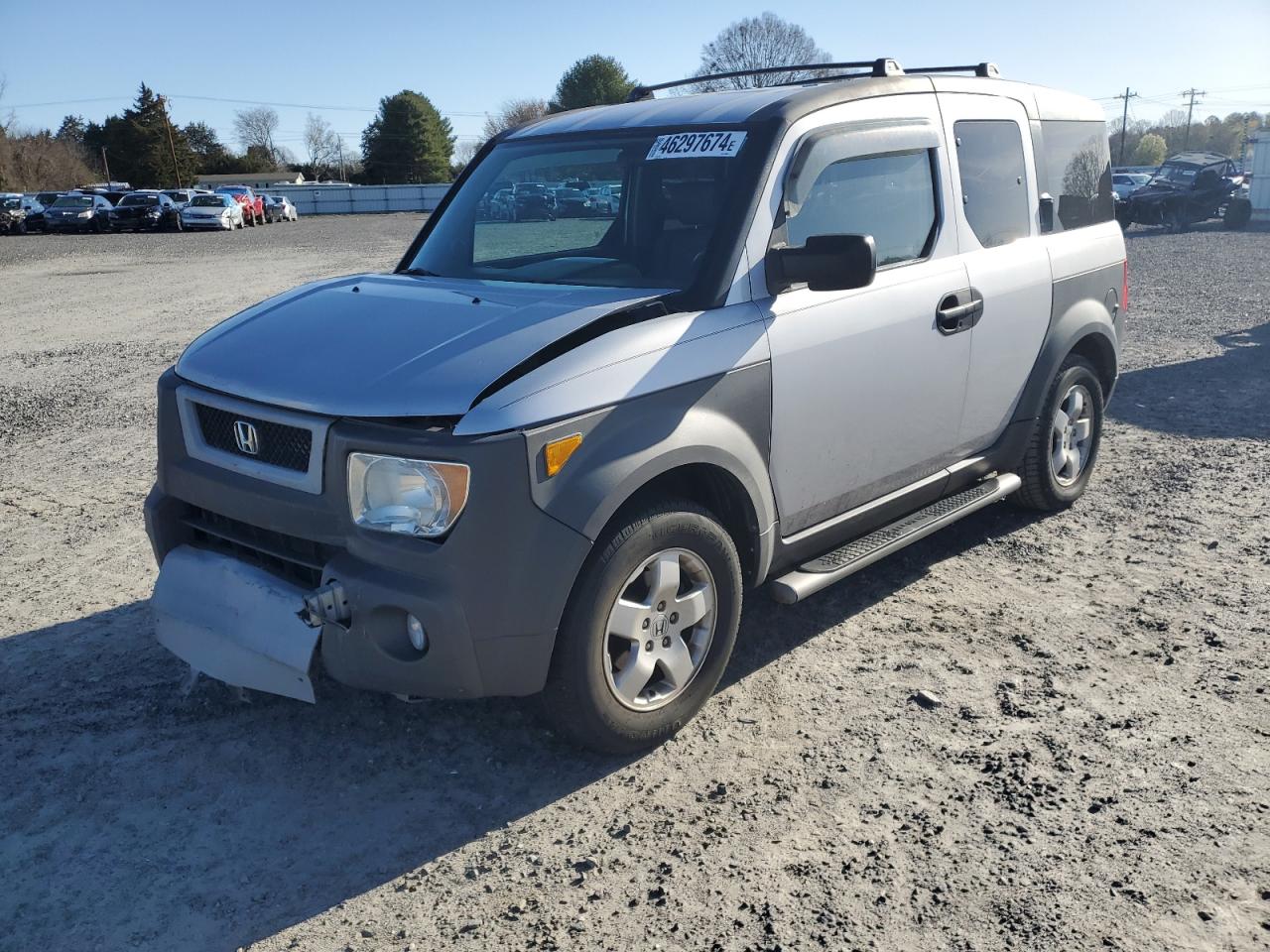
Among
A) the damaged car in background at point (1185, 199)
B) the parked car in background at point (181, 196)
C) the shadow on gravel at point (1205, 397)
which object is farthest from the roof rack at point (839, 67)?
the parked car in background at point (181, 196)

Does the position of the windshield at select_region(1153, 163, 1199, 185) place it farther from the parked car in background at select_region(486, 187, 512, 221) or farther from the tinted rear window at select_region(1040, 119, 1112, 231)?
the parked car in background at select_region(486, 187, 512, 221)

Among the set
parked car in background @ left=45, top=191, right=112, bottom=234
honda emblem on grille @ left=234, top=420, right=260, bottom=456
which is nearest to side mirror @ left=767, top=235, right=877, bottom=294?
honda emblem on grille @ left=234, top=420, right=260, bottom=456

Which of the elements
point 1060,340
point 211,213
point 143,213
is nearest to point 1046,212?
point 1060,340

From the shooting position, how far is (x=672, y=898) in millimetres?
Answer: 2803

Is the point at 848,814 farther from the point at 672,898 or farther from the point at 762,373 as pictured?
the point at 762,373

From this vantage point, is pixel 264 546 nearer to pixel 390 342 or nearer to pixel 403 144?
pixel 390 342

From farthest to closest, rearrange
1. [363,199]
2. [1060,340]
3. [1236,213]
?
[363,199] < [1236,213] < [1060,340]

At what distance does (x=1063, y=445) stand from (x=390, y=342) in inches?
150

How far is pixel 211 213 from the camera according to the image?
4197cm

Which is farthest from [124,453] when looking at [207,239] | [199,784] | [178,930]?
[207,239]

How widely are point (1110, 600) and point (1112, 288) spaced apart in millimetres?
1934

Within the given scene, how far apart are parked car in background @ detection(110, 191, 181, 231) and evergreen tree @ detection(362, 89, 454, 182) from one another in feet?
176

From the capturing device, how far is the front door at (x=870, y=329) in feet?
12.4

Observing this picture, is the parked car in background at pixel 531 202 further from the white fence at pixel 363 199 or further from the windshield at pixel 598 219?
the white fence at pixel 363 199
